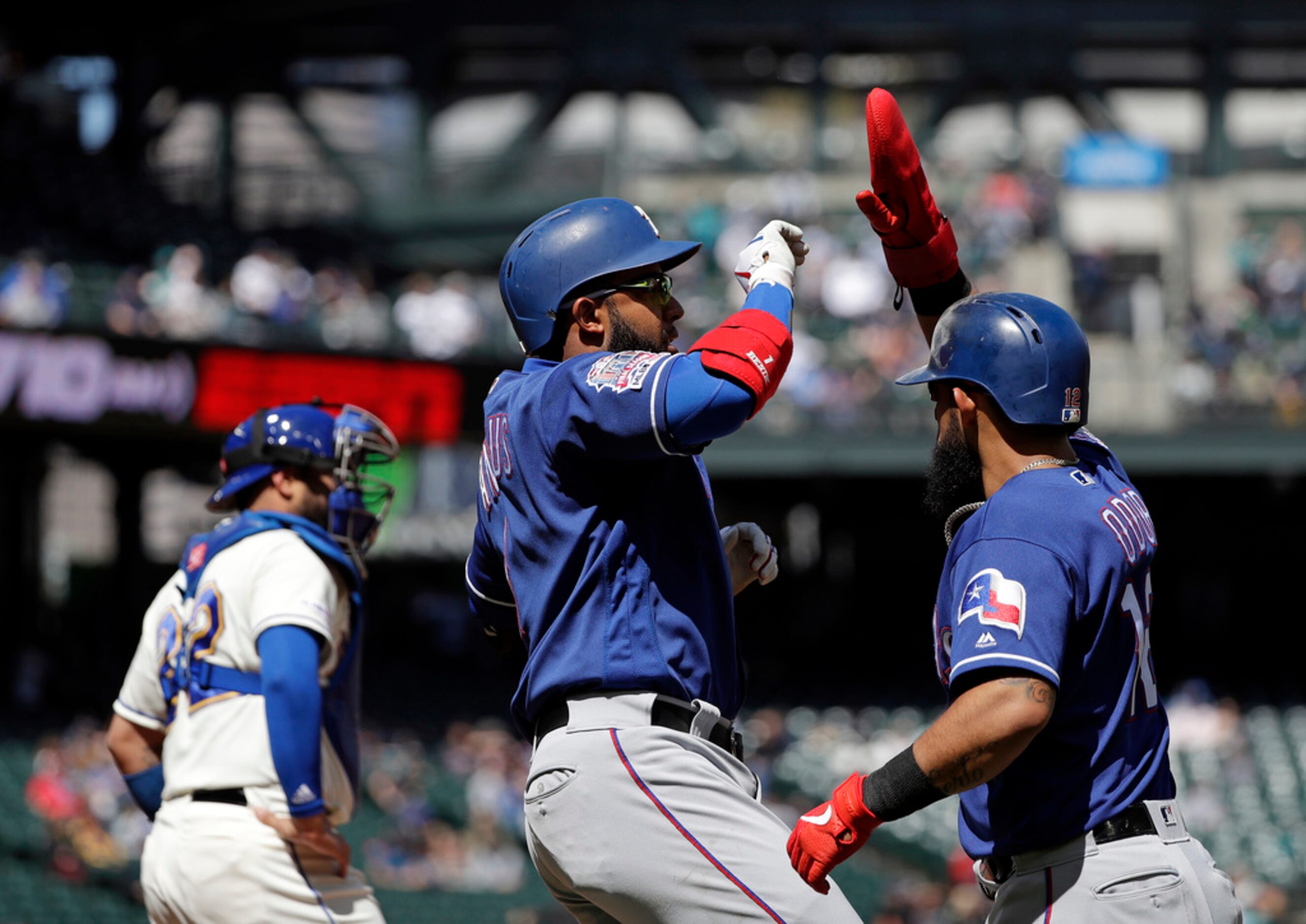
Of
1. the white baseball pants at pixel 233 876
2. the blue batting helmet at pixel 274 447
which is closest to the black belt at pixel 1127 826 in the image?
the white baseball pants at pixel 233 876

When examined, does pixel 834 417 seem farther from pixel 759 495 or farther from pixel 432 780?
pixel 432 780

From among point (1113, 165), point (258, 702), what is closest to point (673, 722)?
point (258, 702)

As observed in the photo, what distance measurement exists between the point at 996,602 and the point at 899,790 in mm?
350

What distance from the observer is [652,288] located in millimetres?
3066

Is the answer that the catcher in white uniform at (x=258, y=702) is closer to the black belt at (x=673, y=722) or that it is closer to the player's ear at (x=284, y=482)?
the player's ear at (x=284, y=482)

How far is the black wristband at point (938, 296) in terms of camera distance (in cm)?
355

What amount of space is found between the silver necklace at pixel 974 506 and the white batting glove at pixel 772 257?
547 millimetres

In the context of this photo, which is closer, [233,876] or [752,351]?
[752,351]

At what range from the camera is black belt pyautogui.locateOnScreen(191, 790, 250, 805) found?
3.87 metres

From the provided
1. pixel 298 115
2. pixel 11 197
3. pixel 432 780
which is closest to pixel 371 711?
pixel 432 780

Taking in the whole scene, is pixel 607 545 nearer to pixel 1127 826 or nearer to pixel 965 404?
pixel 965 404

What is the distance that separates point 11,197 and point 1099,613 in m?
16.8

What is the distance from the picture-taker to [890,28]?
21.6 metres

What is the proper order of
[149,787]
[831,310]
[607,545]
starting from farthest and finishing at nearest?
[831,310] < [149,787] < [607,545]
